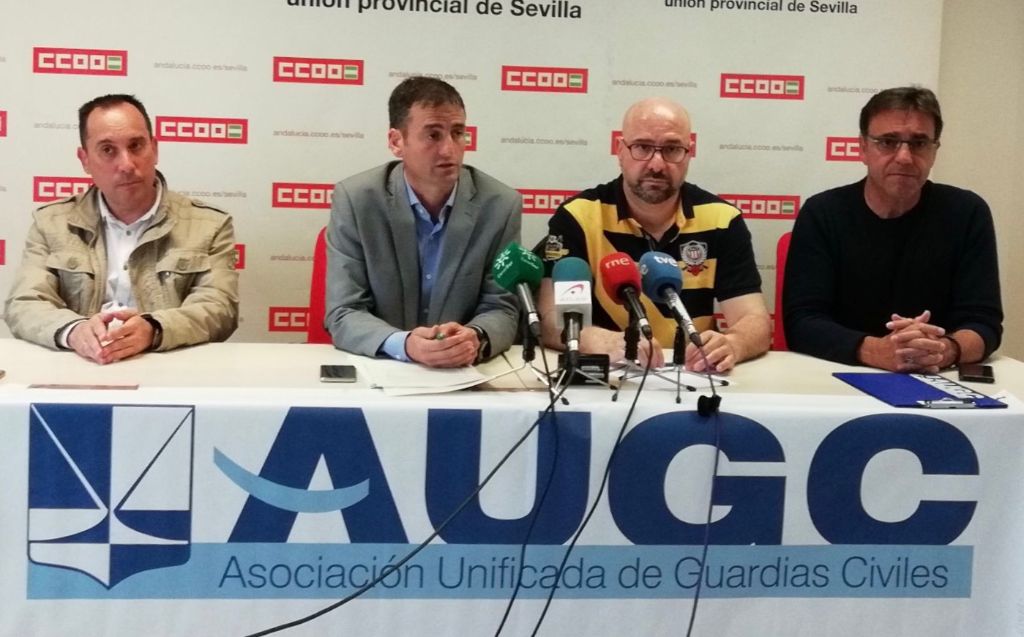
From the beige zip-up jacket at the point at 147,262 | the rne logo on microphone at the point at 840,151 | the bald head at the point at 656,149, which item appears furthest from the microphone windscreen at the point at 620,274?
the rne logo on microphone at the point at 840,151

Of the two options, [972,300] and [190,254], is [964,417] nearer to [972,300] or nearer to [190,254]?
[972,300]

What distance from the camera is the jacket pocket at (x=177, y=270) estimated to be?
2902mm

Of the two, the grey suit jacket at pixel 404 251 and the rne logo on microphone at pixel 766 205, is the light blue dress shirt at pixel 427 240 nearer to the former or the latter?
the grey suit jacket at pixel 404 251

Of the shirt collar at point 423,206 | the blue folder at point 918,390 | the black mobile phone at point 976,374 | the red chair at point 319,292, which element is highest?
the shirt collar at point 423,206

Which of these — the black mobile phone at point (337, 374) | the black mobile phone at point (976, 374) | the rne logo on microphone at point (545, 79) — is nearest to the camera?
the black mobile phone at point (337, 374)

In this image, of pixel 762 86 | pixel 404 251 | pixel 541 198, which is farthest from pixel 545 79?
pixel 404 251

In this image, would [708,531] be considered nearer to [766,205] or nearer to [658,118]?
[658,118]

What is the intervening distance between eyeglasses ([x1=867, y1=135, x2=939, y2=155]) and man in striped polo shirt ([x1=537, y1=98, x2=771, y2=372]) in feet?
1.41

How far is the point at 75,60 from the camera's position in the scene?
11.6ft

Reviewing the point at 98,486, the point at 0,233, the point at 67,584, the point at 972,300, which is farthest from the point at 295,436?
the point at 0,233

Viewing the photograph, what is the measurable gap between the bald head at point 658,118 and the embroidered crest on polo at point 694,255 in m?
0.30

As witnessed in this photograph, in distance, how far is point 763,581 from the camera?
6.48 feet

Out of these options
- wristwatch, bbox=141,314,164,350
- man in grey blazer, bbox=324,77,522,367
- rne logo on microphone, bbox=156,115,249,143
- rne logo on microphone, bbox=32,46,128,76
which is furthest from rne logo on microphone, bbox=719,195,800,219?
rne logo on microphone, bbox=32,46,128,76

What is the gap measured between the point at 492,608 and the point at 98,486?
2.58 feet
